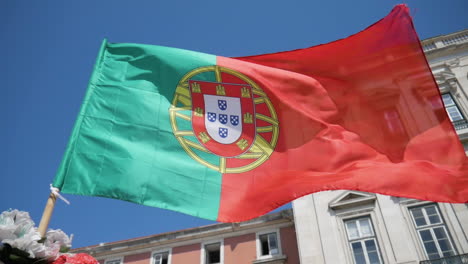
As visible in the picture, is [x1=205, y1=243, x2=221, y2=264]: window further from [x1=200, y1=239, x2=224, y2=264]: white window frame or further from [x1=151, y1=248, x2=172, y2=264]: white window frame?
[x1=151, y1=248, x2=172, y2=264]: white window frame

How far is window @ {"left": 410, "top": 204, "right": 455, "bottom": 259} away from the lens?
15.2 meters

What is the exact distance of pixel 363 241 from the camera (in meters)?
16.8

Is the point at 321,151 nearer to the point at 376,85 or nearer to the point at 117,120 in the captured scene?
the point at 376,85

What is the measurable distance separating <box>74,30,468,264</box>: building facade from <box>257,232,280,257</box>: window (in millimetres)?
56

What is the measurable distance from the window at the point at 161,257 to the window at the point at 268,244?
19.8ft

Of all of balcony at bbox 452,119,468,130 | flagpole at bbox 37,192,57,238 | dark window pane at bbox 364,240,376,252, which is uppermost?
balcony at bbox 452,119,468,130

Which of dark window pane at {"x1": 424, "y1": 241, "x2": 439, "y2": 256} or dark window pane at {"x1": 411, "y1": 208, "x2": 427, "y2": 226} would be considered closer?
Result: dark window pane at {"x1": 424, "y1": 241, "x2": 439, "y2": 256}

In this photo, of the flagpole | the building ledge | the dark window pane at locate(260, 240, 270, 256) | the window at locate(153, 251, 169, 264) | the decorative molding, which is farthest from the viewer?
the window at locate(153, 251, 169, 264)

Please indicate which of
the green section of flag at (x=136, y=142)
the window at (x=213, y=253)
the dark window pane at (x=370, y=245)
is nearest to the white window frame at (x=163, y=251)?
the window at (x=213, y=253)

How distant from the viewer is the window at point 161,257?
24.0m

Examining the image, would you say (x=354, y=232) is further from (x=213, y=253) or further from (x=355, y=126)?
(x=355, y=126)

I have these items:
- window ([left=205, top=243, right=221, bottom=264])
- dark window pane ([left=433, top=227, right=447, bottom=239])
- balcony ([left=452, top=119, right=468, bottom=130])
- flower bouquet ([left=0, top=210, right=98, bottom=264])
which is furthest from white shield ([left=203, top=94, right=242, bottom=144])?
window ([left=205, top=243, right=221, bottom=264])

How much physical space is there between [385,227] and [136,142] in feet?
44.5

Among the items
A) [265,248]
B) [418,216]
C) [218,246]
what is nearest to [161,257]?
[218,246]
